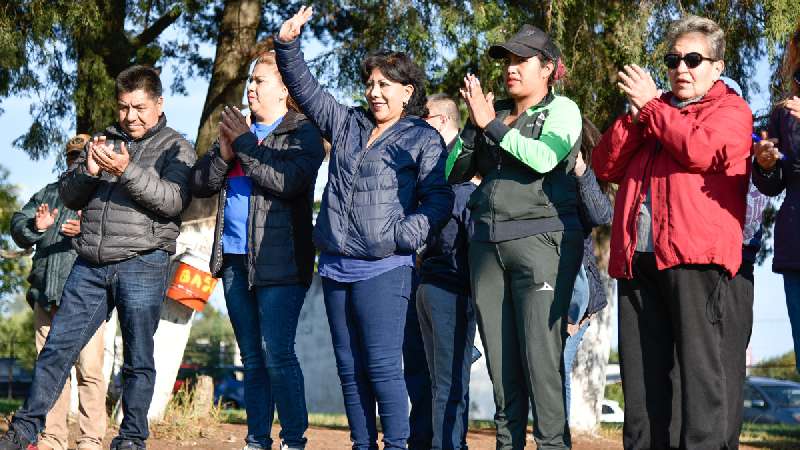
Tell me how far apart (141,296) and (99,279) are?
0.26 m

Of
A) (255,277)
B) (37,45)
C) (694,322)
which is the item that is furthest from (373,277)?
(37,45)

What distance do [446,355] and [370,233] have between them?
89 centimetres

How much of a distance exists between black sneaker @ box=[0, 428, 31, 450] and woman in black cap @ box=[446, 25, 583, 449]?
265 cm

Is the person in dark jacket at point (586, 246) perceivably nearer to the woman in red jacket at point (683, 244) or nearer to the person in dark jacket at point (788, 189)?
the woman in red jacket at point (683, 244)

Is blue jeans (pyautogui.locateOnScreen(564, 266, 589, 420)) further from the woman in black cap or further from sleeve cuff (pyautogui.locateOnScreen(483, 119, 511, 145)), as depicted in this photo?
sleeve cuff (pyautogui.locateOnScreen(483, 119, 511, 145))

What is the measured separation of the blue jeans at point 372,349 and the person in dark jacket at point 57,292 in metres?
2.32

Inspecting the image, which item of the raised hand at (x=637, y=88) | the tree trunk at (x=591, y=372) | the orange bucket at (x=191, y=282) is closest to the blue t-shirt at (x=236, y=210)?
Answer: the raised hand at (x=637, y=88)

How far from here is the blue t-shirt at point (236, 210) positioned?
19.7 feet

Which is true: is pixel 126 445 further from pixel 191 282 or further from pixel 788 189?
pixel 191 282

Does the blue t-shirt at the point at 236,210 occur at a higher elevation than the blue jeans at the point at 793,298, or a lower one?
higher

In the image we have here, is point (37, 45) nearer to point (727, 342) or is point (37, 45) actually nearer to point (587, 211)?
point (587, 211)

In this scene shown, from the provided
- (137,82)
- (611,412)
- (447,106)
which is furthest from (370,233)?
(611,412)

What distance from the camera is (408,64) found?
589 cm

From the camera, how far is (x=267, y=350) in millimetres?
5863
